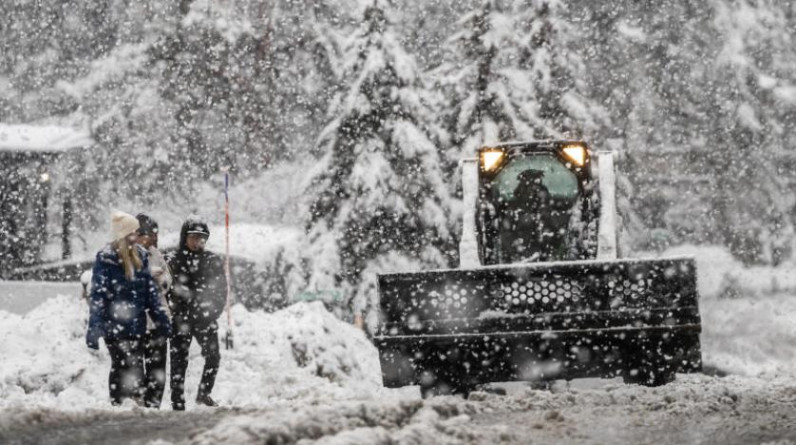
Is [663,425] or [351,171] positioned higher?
[351,171]

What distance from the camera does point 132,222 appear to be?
26.0 feet

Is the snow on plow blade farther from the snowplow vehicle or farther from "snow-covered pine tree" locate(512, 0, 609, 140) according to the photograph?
"snow-covered pine tree" locate(512, 0, 609, 140)

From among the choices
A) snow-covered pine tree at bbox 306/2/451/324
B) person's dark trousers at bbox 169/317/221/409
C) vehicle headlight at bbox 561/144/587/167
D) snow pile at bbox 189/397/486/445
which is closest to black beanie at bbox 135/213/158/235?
person's dark trousers at bbox 169/317/221/409

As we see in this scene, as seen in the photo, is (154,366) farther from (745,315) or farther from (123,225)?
(745,315)

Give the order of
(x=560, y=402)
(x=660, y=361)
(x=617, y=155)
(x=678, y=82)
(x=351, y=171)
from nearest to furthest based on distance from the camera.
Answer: (x=560, y=402)
(x=660, y=361)
(x=617, y=155)
(x=351, y=171)
(x=678, y=82)

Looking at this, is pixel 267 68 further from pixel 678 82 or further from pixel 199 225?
pixel 199 225

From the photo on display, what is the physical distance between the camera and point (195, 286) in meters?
8.96

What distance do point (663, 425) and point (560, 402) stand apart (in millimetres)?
1183

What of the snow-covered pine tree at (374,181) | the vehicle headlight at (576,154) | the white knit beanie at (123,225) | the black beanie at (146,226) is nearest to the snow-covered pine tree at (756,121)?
the snow-covered pine tree at (374,181)

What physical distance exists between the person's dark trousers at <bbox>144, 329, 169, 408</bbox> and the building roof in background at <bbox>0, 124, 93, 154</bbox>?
16.3 metres

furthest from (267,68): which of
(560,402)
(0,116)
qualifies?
(560,402)

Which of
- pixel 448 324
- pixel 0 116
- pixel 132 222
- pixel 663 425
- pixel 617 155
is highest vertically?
pixel 0 116

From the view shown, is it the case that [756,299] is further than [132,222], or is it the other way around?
[756,299]

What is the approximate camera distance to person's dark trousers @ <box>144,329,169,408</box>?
8336 millimetres
